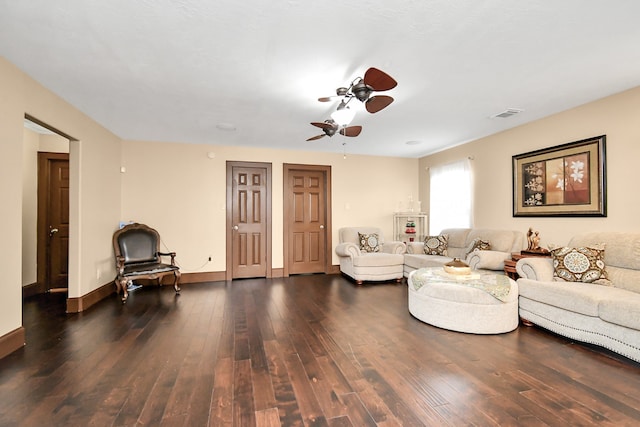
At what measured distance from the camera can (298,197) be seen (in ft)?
19.4

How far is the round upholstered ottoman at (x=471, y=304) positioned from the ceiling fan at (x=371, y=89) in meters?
1.95

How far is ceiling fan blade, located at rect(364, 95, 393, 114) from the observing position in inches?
98.3

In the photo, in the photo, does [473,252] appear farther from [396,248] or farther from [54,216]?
[54,216]

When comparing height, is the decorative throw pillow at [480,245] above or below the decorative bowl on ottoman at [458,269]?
above

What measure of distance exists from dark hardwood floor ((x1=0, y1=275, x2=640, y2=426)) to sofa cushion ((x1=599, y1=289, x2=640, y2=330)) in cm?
31

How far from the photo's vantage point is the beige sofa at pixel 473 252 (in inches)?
163

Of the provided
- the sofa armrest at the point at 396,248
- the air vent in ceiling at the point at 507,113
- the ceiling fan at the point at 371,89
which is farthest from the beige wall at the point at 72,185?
the air vent in ceiling at the point at 507,113

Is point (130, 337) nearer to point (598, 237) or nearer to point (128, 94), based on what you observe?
point (128, 94)

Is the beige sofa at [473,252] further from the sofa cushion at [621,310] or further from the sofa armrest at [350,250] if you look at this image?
the sofa cushion at [621,310]

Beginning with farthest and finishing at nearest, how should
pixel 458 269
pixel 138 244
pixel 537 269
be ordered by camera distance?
pixel 138 244 < pixel 458 269 < pixel 537 269

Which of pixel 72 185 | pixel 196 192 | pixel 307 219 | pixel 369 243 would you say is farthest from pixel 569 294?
pixel 72 185

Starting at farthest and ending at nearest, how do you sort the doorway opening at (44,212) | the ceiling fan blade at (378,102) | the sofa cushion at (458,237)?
1. the sofa cushion at (458,237)
2. the doorway opening at (44,212)
3. the ceiling fan blade at (378,102)

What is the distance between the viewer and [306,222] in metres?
5.94

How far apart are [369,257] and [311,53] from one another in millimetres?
3555
